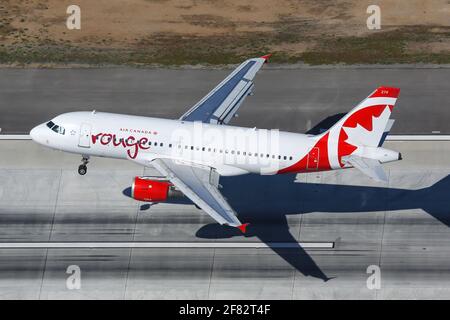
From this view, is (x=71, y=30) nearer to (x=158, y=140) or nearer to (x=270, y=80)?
(x=270, y=80)

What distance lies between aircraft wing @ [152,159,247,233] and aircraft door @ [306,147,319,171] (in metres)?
6.68

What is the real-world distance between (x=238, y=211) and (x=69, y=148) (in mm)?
13299

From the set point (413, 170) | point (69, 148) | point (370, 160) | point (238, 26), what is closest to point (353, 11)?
point (238, 26)

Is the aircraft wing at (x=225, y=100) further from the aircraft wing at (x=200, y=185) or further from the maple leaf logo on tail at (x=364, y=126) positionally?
the maple leaf logo on tail at (x=364, y=126)

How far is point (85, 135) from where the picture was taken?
6150 centimetres

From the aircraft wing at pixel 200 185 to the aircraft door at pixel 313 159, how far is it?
6678 millimetres

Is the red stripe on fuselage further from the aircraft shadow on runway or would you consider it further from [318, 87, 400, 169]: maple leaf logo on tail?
the aircraft shadow on runway

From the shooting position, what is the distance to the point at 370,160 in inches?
2307

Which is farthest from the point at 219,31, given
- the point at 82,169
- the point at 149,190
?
the point at 149,190

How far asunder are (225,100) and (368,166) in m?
13.9

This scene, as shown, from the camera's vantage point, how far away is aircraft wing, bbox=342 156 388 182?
56.5m

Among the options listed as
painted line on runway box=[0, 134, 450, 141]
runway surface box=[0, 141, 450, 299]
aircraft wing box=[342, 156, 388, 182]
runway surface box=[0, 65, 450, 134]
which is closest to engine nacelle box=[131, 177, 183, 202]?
runway surface box=[0, 141, 450, 299]
